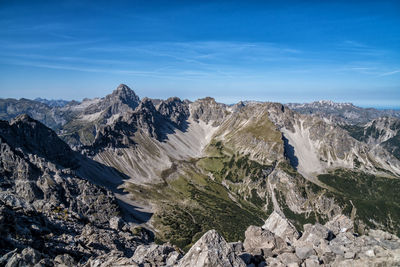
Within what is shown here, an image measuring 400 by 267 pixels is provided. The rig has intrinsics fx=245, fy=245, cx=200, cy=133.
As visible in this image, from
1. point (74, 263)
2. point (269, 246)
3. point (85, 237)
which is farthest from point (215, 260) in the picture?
point (85, 237)

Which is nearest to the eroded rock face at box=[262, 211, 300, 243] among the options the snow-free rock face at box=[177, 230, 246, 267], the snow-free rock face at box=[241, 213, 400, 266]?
the snow-free rock face at box=[241, 213, 400, 266]

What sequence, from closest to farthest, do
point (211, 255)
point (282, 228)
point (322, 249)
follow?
point (211, 255) < point (322, 249) < point (282, 228)

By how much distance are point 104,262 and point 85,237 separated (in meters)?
26.6

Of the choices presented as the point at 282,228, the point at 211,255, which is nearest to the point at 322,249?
the point at 282,228

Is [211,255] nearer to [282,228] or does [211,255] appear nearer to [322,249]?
[322,249]

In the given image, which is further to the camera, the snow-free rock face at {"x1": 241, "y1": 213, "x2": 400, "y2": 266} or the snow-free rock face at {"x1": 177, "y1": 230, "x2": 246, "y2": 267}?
the snow-free rock face at {"x1": 241, "y1": 213, "x2": 400, "y2": 266}

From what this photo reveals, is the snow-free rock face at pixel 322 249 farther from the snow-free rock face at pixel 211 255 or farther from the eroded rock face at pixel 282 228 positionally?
the snow-free rock face at pixel 211 255

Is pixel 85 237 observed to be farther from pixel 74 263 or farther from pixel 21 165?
pixel 21 165

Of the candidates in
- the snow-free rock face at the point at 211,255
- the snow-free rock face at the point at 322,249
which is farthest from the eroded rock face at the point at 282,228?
the snow-free rock face at the point at 211,255

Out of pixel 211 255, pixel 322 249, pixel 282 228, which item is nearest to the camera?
pixel 211 255

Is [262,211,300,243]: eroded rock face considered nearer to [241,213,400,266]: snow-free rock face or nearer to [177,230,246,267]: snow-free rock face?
[241,213,400,266]: snow-free rock face

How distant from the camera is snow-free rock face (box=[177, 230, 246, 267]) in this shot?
28500 mm

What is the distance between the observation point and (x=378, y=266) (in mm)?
28172

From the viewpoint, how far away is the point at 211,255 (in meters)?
29.0
